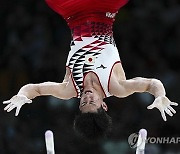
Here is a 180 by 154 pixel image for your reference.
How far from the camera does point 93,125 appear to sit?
4957 millimetres

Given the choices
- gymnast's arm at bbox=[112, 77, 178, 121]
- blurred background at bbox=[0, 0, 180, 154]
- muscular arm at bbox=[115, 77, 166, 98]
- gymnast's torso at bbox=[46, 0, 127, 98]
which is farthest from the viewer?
blurred background at bbox=[0, 0, 180, 154]

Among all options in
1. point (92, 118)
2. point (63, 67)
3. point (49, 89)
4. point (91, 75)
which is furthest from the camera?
point (63, 67)

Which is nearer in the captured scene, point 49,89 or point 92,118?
point 92,118

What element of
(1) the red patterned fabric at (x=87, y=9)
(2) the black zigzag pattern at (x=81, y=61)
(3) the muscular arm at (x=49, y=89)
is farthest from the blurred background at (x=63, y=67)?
(1) the red patterned fabric at (x=87, y=9)

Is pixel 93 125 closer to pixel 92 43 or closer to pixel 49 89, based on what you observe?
pixel 49 89

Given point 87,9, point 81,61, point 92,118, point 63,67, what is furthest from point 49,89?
point 63,67

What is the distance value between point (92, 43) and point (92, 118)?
678 millimetres

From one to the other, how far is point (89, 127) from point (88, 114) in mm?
119

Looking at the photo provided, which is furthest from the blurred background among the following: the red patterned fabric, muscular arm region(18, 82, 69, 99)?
the red patterned fabric

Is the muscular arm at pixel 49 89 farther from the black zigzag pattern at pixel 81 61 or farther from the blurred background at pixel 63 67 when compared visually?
the blurred background at pixel 63 67

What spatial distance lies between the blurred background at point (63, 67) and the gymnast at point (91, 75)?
54.6 inches

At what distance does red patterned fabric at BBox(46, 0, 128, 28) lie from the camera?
16.8 ft

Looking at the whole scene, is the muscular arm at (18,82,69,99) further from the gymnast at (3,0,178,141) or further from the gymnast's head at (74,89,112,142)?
the gymnast's head at (74,89,112,142)

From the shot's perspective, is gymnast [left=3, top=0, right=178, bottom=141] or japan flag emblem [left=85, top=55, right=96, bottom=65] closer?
gymnast [left=3, top=0, right=178, bottom=141]
